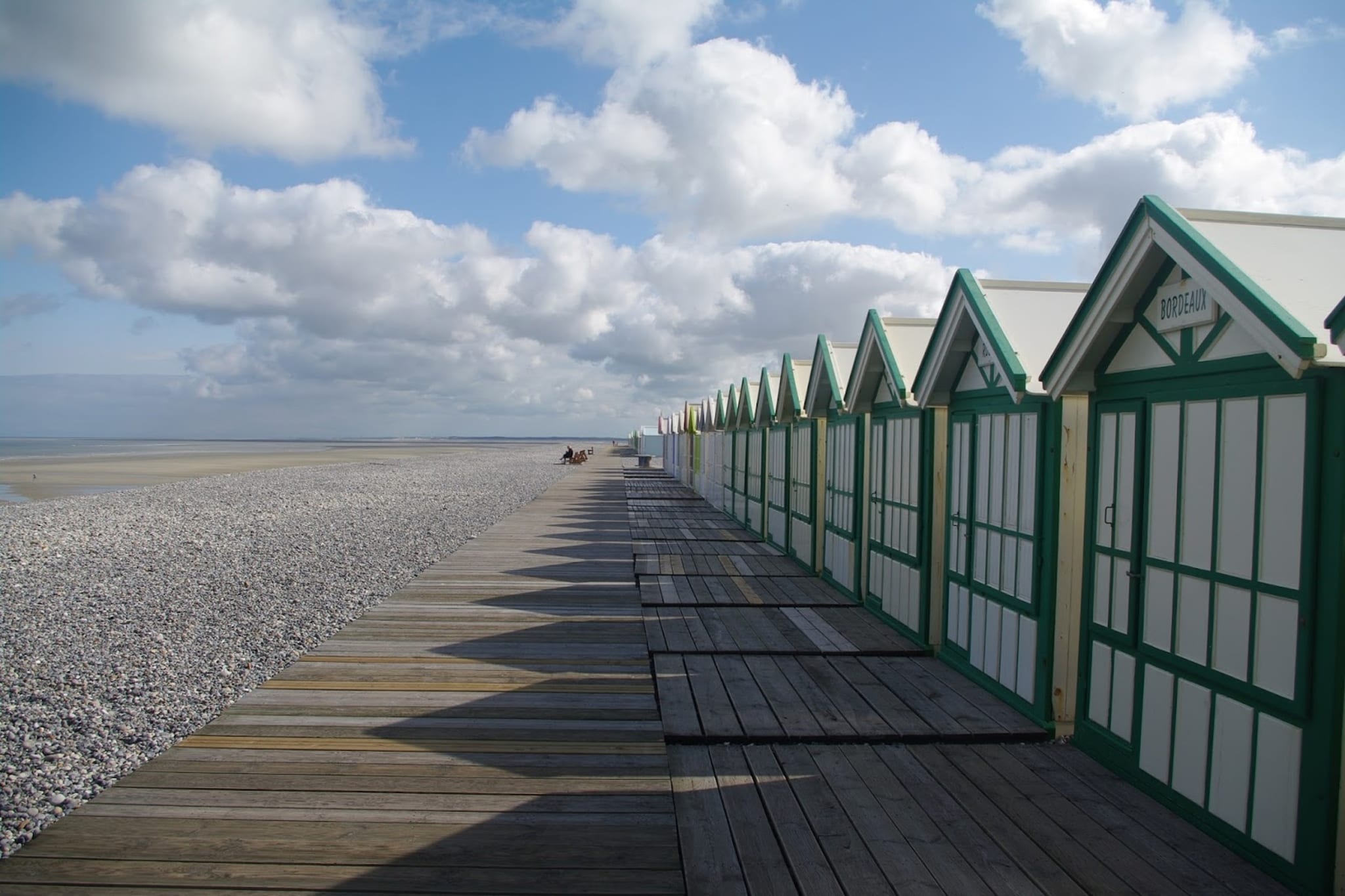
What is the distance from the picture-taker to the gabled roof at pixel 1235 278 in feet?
11.4


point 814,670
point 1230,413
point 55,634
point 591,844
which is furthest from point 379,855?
point 55,634

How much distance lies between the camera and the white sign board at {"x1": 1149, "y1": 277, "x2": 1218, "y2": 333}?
417cm

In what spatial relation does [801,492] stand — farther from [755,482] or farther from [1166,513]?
[1166,513]

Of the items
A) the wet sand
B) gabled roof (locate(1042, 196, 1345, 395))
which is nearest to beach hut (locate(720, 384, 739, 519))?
gabled roof (locate(1042, 196, 1345, 395))

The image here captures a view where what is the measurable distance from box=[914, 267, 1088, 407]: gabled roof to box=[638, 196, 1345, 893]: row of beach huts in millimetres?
20

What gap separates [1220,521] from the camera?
401 cm

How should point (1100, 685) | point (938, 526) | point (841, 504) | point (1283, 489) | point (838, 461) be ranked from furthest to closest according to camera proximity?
point (838, 461) < point (841, 504) < point (938, 526) < point (1100, 685) < point (1283, 489)

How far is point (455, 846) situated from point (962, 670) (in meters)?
4.44

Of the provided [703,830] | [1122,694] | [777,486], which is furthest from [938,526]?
[777,486]

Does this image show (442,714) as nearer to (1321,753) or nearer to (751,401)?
(1321,753)

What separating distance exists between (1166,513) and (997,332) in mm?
2041

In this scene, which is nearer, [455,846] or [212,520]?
[455,846]

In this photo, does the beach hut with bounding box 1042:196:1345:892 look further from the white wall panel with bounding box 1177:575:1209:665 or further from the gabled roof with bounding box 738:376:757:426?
the gabled roof with bounding box 738:376:757:426

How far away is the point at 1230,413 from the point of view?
3.99 meters
